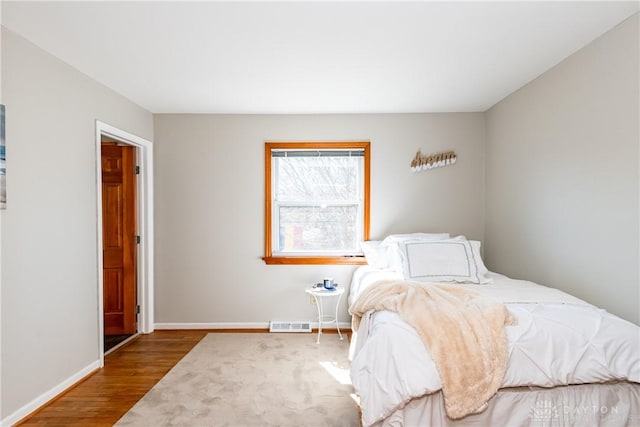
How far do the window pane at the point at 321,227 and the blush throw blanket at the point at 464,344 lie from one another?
208 centimetres

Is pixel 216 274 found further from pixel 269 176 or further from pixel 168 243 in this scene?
pixel 269 176

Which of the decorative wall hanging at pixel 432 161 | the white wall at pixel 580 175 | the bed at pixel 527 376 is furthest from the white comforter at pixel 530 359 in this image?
the decorative wall hanging at pixel 432 161

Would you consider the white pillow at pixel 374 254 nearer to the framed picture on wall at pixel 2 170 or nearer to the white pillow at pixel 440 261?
the white pillow at pixel 440 261

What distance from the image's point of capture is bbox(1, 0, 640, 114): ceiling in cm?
195

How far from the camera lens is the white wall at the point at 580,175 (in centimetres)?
206

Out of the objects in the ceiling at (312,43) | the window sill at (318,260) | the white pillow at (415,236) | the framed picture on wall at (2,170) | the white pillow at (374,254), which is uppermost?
the ceiling at (312,43)

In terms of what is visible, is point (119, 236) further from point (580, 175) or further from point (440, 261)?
point (580, 175)

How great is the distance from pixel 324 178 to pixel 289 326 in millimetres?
1740

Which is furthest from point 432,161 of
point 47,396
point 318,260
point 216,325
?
point 47,396

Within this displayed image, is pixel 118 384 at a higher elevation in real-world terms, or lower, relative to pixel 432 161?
lower

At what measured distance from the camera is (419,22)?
2.06 meters

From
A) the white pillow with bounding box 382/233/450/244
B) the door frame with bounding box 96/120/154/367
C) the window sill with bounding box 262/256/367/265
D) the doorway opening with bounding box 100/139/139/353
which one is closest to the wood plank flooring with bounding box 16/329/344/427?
the door frame with bounding box 96/120/154/367

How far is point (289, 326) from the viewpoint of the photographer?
3.94m

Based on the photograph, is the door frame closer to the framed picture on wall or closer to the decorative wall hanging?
the framed picture on wall
